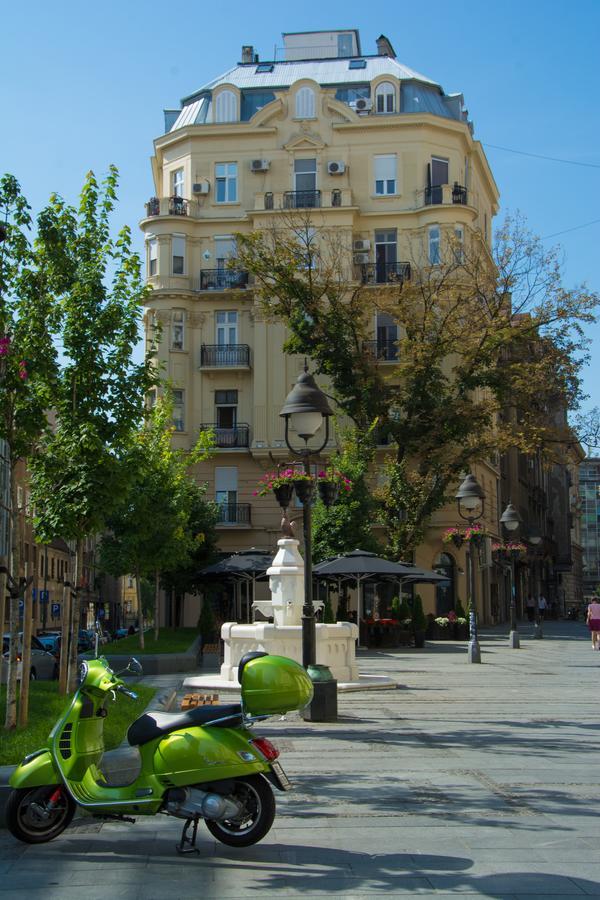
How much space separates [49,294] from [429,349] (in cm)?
2548

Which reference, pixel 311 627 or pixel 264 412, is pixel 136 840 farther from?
pixel 264 412

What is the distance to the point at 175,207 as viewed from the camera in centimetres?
4841

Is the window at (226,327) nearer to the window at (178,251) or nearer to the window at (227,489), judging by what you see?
the window at (178,251)

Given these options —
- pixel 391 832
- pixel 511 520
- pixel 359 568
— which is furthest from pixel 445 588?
Answer: pixel 391 832

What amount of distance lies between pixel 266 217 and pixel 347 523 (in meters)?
16.8

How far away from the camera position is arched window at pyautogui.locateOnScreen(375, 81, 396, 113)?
159 feet

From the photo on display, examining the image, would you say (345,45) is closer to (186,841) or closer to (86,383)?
(86,383)

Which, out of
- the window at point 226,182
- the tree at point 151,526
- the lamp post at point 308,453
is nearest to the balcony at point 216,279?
the window at point 226,182

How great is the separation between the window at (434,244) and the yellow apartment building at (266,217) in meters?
0.07

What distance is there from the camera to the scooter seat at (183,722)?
6789 mm

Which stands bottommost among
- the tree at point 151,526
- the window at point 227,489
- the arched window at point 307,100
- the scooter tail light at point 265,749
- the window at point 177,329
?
the scooter tail light at point 265,749

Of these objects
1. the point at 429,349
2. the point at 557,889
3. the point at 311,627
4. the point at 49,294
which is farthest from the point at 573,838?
the point at 429,349

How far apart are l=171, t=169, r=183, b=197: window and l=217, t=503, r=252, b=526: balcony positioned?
14968 mm

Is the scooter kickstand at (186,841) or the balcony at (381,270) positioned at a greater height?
the balcony at (381,270)
